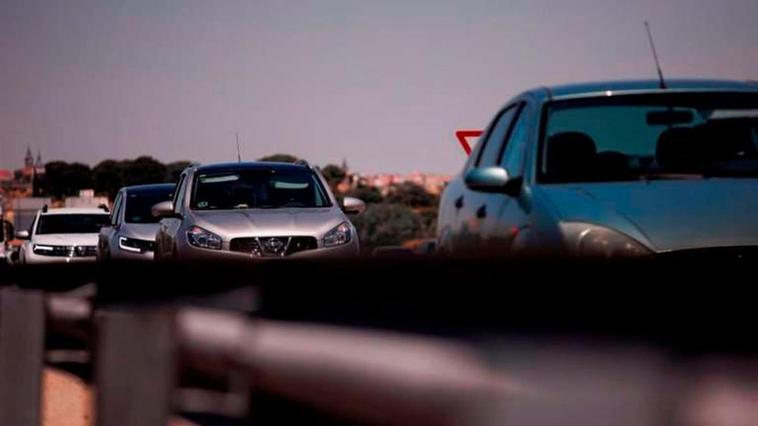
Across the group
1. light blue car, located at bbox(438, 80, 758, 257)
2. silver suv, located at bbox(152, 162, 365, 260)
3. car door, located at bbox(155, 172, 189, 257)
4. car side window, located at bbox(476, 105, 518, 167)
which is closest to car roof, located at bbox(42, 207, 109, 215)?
car door, located at bbox(155, 172, 189, 257)

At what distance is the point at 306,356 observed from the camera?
1.61 meters

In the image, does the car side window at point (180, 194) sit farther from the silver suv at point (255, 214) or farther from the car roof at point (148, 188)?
the car roof at point (148, 188)

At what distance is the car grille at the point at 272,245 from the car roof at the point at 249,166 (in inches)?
60.4

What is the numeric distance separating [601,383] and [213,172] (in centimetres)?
1543

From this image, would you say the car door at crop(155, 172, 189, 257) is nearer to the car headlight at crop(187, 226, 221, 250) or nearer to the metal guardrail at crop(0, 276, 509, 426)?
the car headlight at crop(187, 226, 221, 250)

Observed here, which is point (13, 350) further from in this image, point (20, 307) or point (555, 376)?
point (555, 376)

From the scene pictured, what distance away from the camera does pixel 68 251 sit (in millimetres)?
27344

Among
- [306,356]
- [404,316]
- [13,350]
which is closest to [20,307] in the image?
[13,350]

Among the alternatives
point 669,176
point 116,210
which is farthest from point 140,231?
point 669,176

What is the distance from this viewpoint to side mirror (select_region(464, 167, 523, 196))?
7.37m

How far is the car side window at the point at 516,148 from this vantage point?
762 centimetres

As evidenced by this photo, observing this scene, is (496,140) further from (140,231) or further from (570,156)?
(140,231)

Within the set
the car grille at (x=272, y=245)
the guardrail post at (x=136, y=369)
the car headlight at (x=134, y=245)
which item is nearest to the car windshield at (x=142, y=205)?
the car headlight at (x=134, y=245)

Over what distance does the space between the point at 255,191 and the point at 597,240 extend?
964cm
